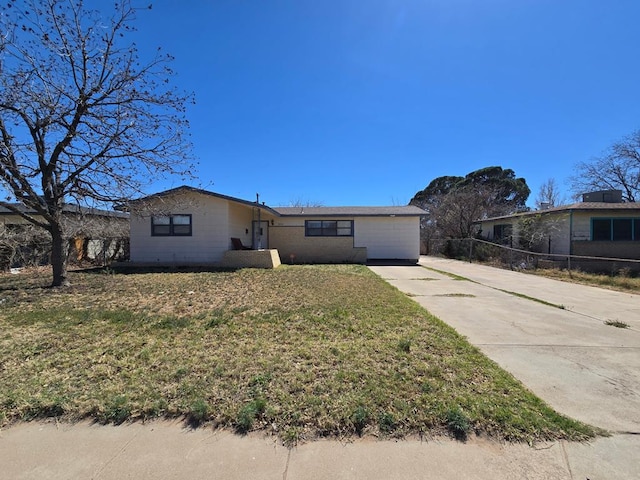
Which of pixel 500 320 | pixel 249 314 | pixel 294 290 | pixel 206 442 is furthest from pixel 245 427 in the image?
pixel 294 290

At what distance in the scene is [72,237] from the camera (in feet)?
43.1

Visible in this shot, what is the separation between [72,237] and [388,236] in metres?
15.0

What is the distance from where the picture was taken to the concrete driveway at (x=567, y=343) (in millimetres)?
2691

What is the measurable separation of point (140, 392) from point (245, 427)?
3.85 ft

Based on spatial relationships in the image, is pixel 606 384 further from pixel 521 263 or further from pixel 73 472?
pixel 521 263

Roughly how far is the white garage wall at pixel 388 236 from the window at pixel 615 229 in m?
8.47

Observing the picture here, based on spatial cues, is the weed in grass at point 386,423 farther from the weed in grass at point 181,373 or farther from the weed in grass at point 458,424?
the weed in grass at point 181,373

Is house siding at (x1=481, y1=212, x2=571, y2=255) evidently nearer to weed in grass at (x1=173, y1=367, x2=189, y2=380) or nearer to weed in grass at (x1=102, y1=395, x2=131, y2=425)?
weed in grass at (x1=173, y1=367, x2=189, y2=380)

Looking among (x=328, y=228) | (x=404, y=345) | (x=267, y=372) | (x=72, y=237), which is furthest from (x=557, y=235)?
(x=72, y=237)

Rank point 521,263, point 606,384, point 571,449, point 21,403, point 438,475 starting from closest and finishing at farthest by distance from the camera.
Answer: point 438,475
point 571,449
point 21,403
point 606,384
point 521,263

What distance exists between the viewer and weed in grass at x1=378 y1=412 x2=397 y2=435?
2433mm

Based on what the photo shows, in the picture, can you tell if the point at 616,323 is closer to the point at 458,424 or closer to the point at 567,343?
the point at 567,343

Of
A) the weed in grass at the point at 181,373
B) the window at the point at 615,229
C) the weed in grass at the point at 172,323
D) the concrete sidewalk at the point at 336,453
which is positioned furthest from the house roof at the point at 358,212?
the concrete sidewalk at the point at 336,453

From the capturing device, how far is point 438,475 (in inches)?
79.0
